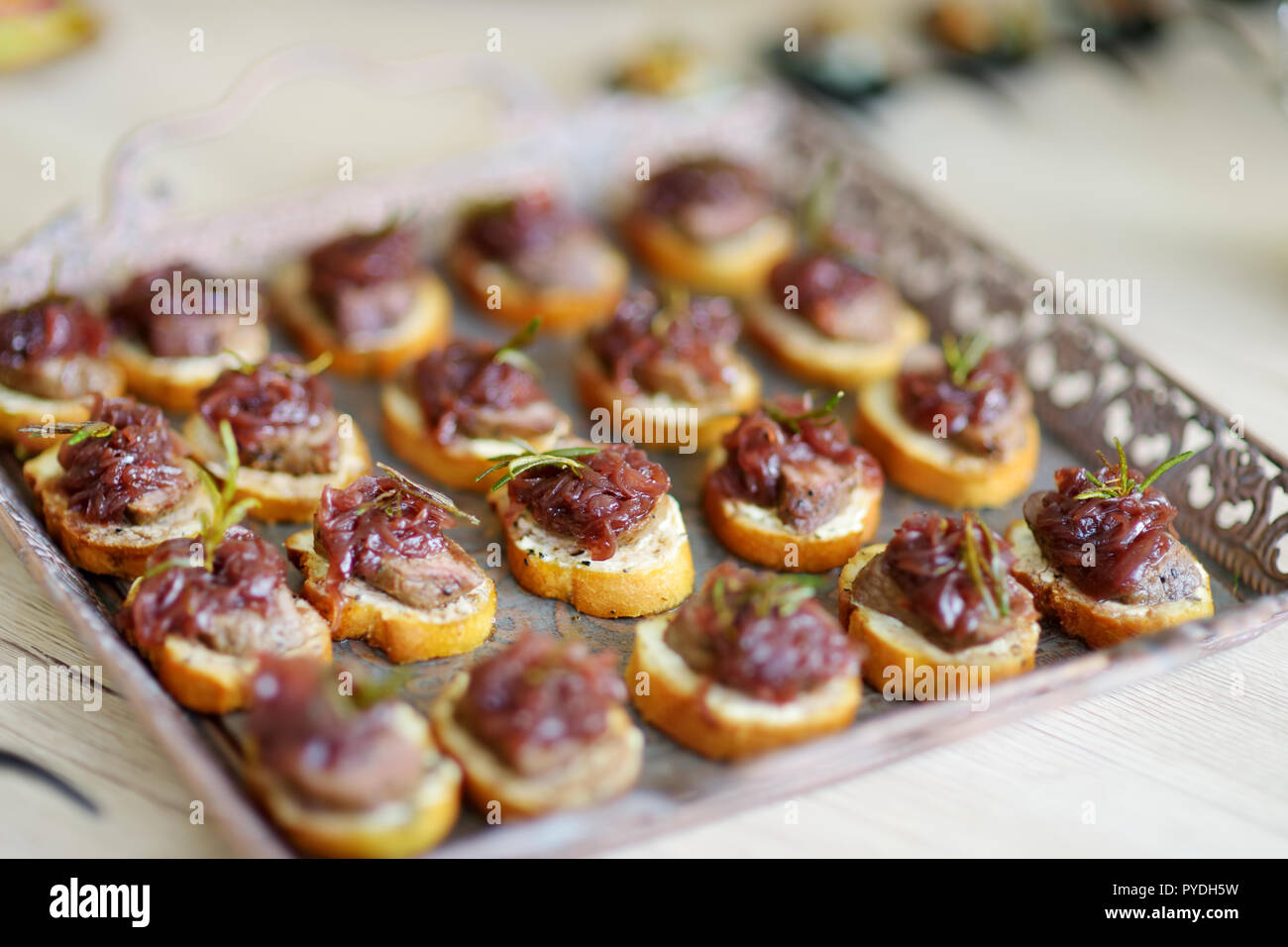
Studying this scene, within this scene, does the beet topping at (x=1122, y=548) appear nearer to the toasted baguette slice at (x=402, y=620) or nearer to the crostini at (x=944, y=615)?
the crostini at (x=944, y=615)

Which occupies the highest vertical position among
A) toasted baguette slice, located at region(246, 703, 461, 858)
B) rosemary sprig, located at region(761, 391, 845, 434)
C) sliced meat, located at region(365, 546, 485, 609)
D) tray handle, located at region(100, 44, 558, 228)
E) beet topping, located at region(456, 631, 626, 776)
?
tray handle, located at region(100, 44, 558, 228)

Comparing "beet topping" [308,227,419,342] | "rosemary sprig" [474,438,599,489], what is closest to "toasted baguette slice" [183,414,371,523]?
"rosemary sprig" [474,438,599,489]

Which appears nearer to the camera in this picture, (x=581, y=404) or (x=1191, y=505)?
(x=1191, y=505)

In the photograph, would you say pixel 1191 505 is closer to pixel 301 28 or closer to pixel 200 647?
pixel 200 647

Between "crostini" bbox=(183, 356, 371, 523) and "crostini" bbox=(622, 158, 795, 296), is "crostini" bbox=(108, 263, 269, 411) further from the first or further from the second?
"crostini" bbox=(622, 158, 795, 296)

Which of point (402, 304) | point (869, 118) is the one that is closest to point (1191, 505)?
point (402, 304)

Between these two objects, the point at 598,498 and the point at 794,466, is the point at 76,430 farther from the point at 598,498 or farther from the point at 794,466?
the point at 794,466
